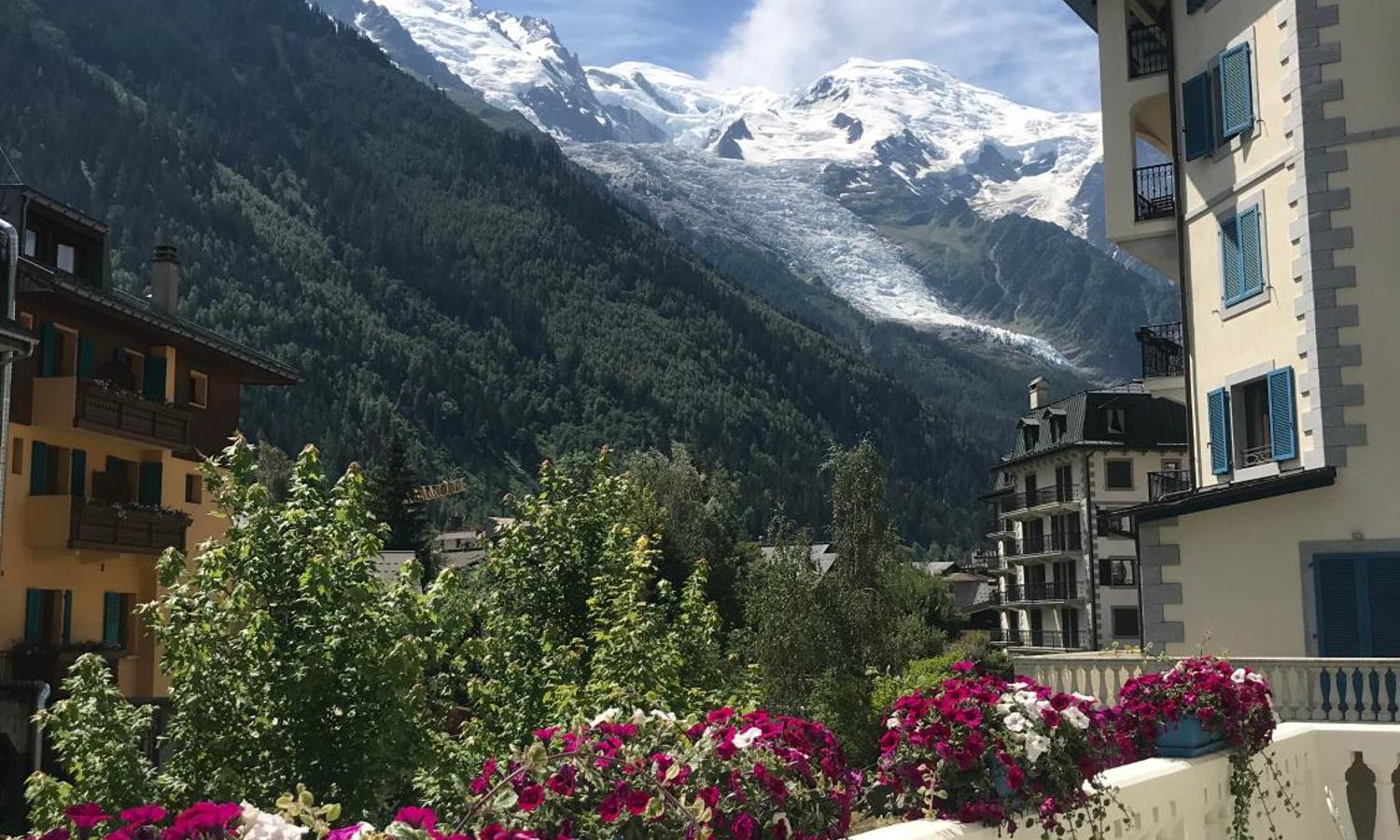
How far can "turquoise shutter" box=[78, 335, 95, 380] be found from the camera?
121 feet

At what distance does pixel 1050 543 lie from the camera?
87.9 metres

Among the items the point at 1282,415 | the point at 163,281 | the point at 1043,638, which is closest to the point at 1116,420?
the point at 1043,638

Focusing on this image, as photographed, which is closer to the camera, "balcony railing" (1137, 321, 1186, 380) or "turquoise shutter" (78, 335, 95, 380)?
"balcony railing" (1137, 321, 1186, 380)

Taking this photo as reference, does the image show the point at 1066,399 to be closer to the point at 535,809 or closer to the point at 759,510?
the point at 535,809

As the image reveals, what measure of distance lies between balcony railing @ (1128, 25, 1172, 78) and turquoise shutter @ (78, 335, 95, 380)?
26.9 metres

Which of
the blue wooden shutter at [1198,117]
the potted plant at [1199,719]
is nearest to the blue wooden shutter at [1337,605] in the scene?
the blue wooden shutter at [1198,117]

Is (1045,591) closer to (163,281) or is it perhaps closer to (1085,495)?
(1085,495)

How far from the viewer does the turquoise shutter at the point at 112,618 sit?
3788 cm

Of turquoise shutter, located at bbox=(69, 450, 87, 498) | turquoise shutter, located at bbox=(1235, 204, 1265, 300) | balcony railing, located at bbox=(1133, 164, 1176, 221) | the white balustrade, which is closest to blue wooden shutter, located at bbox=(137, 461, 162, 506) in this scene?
turquoise shutter, located at bbox=(69, 450, 87, 498)

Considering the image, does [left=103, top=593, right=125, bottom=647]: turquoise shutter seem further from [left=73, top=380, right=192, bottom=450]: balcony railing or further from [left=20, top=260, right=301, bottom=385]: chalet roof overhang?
[left=20, top=260, right=301, bottom=385]: chalet roof overhang

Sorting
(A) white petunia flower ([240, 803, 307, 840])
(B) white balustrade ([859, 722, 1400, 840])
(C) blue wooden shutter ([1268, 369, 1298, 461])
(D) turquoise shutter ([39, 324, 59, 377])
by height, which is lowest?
(B) white balustrade ([859, 722, 1400, 840])

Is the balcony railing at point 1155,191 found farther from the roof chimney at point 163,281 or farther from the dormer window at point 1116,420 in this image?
the dormer window at point 1116,420

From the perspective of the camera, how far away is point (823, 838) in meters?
5.23

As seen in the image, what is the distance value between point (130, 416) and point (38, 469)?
2639mm
